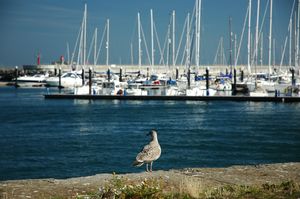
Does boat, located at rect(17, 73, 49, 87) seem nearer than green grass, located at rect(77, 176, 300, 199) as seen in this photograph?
No

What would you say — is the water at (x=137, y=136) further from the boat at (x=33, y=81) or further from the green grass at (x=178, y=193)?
the boat at (x=33, y=81)

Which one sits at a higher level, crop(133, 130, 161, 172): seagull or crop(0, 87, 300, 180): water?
crop(133, 130, 161, 172): seagull

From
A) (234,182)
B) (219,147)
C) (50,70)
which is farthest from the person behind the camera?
(50,70)

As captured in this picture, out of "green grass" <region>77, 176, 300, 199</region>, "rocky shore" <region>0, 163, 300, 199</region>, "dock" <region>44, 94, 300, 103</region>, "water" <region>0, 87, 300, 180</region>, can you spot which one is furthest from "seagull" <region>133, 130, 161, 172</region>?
"dock" <region>44, 94, 300, 103</region>

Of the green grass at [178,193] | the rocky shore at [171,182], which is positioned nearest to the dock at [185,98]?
the rocky shore at [171,182]

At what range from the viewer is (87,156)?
26.1m

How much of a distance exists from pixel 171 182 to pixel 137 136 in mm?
24087

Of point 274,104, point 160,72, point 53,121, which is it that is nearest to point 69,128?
point 53,121

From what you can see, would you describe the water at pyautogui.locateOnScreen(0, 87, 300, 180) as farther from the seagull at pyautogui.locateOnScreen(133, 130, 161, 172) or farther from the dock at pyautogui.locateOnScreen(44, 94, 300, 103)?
the seagull at pyautogui.locateOnScreen(133, 130, 161, 172)

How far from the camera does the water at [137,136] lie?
23.8 metres

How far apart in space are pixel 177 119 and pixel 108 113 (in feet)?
30.9

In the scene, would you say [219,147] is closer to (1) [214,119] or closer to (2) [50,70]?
(1) [214,119]

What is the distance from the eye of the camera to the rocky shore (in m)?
9.55

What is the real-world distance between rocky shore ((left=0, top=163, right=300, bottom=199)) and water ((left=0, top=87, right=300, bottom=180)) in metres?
9.79
